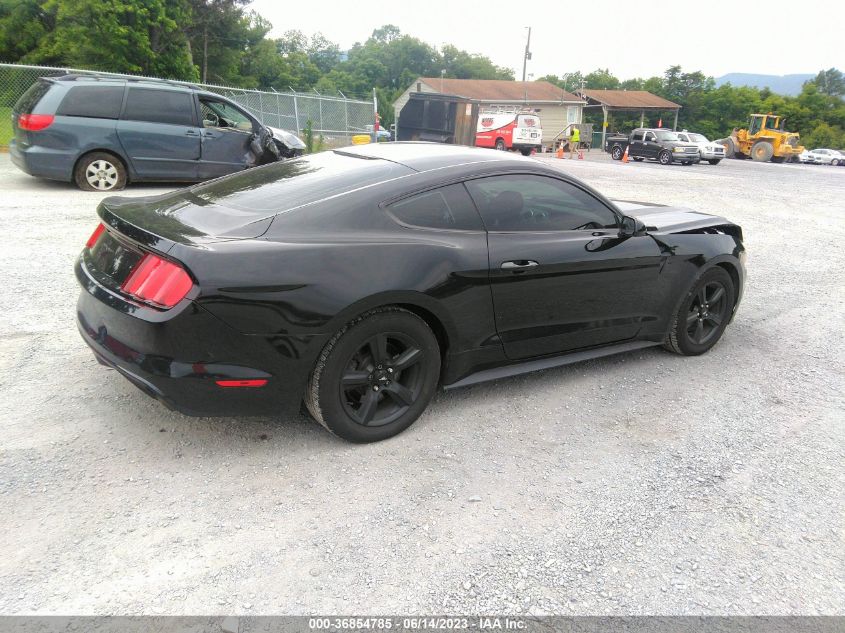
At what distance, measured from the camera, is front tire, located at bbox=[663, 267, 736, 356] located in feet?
15.3

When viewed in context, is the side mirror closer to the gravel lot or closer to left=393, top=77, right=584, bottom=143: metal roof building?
the gravel lot

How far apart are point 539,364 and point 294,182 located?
181 cm

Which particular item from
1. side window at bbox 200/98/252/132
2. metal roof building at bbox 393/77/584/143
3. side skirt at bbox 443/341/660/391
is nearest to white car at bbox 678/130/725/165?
metal roof building at bbox 393/77/584/143

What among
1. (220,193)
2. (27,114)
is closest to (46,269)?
(220,193)

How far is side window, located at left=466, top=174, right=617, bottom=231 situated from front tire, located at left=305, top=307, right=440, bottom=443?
82 centimetres

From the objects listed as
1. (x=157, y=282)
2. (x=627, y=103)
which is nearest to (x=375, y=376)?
(x=157, y=282)

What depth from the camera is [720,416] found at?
395cm

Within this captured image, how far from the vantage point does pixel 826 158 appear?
4347cm

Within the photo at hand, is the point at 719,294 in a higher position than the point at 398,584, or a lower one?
higher

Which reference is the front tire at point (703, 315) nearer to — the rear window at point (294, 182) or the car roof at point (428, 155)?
the car roof at point (428, 155)

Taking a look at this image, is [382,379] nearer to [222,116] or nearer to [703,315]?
[703,315]

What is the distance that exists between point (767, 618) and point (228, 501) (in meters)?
2.18

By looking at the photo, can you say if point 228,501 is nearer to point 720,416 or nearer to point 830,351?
point 720,416

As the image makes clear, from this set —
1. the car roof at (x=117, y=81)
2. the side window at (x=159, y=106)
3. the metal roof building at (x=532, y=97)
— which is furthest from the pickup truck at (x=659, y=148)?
the side window at (x=159, y=106)
